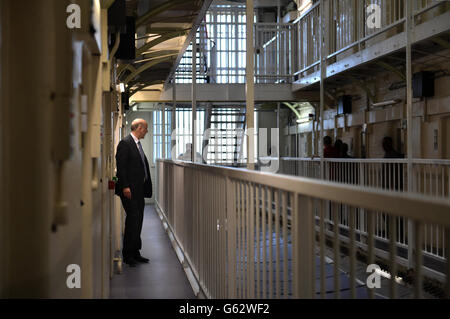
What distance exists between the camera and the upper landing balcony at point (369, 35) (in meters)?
6.77

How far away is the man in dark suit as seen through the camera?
601cm

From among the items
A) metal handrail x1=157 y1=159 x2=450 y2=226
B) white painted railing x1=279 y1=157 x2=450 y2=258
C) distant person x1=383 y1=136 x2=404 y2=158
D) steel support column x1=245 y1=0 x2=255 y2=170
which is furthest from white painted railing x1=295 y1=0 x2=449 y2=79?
metal handrail x1=157 y1=159 x2=450 y2=226

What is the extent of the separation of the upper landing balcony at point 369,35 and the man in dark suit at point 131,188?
12.1ft

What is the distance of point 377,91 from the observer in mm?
10133

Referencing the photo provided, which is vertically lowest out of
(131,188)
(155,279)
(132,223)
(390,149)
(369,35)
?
(155,279)

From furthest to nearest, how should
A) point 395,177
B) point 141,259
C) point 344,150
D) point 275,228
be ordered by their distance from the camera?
point 344,150 → point 395,177 → point 141,259 → point 275,228

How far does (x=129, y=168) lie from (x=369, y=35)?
4.52m

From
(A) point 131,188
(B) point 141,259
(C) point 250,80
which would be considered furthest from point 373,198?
(B) point 141,259

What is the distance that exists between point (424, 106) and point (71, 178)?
7293 mm

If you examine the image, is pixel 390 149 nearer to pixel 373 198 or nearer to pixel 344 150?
pixel 344 150

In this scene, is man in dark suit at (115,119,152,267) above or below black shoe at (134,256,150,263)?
above

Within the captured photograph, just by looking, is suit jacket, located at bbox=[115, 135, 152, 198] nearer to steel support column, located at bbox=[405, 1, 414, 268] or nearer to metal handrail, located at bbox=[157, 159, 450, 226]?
steel support column, located at bbox=[405, 1, 414, 268]

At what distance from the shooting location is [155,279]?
17.9 ft
